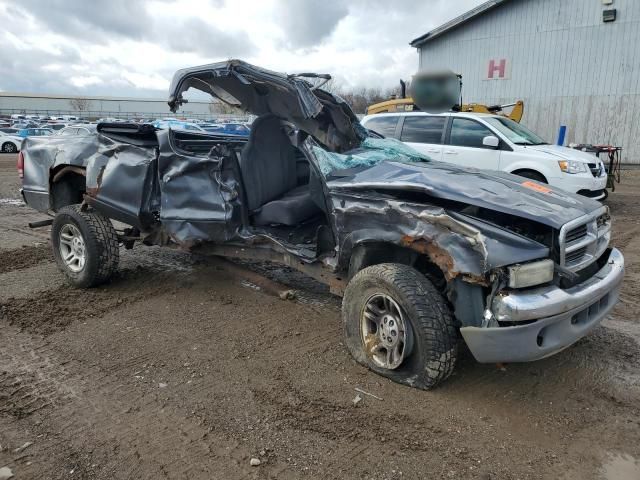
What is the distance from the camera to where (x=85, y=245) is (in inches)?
198

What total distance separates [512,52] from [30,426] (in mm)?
19577

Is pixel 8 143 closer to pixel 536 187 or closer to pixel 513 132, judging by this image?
pixel 513 132

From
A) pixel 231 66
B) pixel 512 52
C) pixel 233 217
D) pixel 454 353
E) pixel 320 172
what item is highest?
pixel 512 52

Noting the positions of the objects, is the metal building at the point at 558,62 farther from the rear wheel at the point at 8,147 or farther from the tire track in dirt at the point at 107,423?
the rear wheel at the point at 8,147

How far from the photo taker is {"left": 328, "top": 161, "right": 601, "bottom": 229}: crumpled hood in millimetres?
3119

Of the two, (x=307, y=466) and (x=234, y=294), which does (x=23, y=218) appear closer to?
(x=234, y=294)

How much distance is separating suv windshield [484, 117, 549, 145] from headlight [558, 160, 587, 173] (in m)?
0.82

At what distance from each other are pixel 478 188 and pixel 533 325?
1.01 m

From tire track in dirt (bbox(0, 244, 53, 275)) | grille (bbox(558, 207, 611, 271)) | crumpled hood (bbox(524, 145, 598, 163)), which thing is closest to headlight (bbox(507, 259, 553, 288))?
grille (bbox(558, 207, 611, 271))

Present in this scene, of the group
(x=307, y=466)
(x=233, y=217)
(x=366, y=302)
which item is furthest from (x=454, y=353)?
(x=233, y=217)

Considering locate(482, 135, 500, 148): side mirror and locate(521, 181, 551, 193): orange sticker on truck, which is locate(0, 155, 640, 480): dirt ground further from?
locate(482, 135, 500, 148): side mirror

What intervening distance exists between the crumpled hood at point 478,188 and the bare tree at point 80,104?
78.0m

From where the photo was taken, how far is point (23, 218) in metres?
8.91

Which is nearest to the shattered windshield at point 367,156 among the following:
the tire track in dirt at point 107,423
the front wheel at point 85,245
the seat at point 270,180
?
the seat at point 270,180
